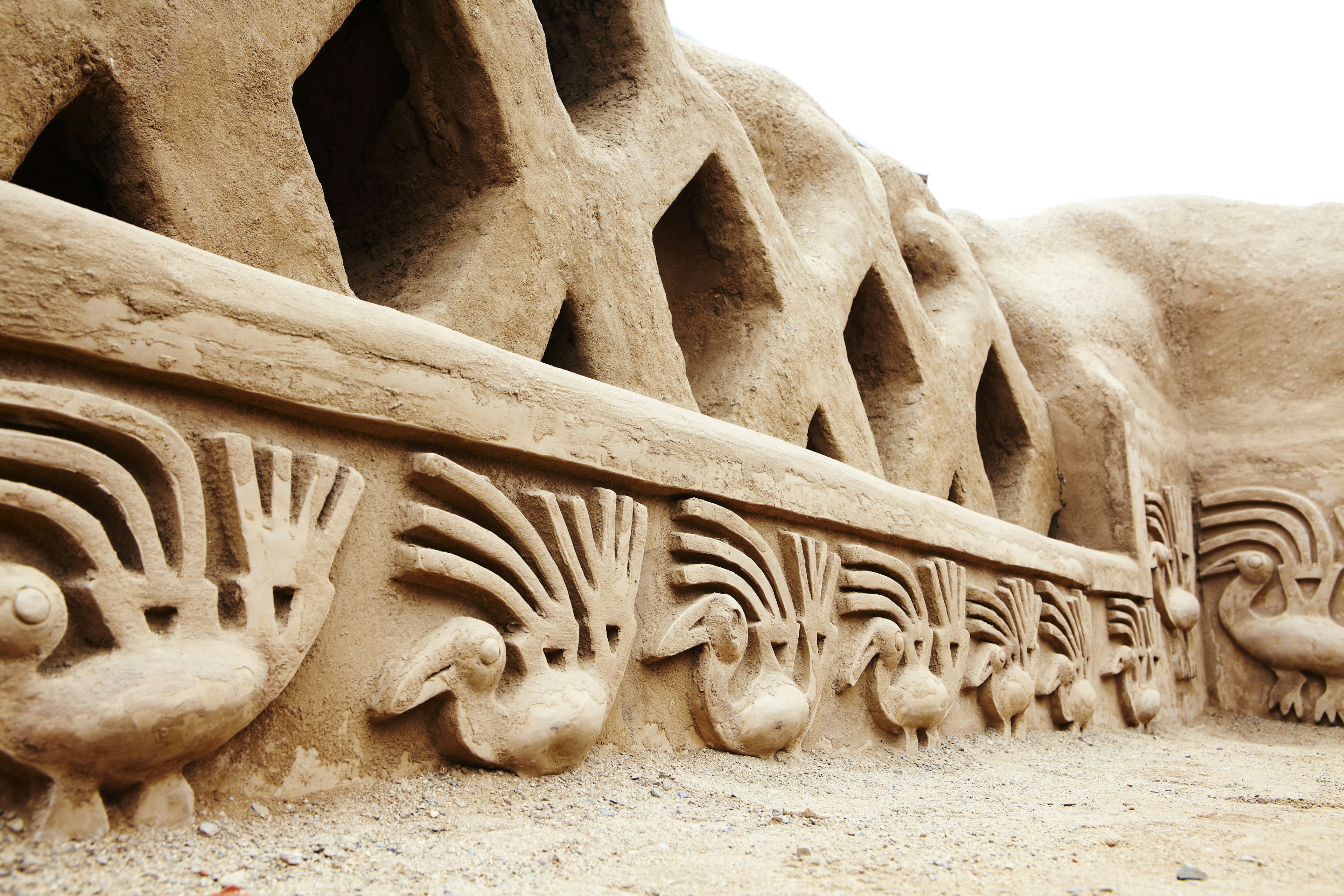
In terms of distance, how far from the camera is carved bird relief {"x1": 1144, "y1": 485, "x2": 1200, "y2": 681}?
11.6 feet

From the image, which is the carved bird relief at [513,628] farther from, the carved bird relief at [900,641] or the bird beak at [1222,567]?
the bird beak at [1222,567]

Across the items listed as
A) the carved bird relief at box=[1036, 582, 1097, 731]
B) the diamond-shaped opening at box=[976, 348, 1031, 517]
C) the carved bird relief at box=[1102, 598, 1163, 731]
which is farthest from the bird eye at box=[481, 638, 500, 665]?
the carved bird relief at box=[1102, 598, 1163, 731]

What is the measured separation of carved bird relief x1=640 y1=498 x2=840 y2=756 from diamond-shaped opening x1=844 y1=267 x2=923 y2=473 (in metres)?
0.93

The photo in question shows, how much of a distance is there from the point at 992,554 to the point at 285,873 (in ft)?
6.45

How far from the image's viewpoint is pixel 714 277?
2363mm

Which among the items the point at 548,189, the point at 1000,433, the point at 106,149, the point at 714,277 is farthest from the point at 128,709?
the point at 1000,433

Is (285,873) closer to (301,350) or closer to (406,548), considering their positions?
(406,548)

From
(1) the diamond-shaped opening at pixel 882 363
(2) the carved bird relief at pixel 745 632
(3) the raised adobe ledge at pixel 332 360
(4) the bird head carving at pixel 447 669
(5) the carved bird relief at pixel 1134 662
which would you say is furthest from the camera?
(5) the carved bird relief at pixel 1134 662

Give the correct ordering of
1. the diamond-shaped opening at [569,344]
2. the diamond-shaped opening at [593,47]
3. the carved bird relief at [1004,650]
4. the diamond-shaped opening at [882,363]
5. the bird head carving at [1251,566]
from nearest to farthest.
Answer: the diamond-shaped opening at [569,344] → the diamond-shaped opening at [593,47] → the carved bird relief at [1004,650] → the diamond-shaped opening at [882,363] → the bird head carving at [1251,566]

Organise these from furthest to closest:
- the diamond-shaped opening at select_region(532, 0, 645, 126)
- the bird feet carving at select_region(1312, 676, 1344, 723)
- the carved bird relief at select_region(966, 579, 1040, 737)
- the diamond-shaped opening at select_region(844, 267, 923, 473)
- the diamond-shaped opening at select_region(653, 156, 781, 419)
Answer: the bird feet carving at select_region(1312, 676, 1344, 723) → the diamond-shaped opening at select_region(844, 267, 923, 473) → the carved bird relief at select_region(966, 579, 1040, 737) → the diamond-shaped opening at select_region(653, 156, 781, 419) → the diamond-shaped opening at select_region(532, 0, 645, 126)

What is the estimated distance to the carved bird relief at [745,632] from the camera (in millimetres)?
1683

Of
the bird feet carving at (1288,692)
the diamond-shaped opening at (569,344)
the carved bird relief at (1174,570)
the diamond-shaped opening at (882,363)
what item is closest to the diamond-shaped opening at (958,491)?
the diamond-shaped opening at (882,363)

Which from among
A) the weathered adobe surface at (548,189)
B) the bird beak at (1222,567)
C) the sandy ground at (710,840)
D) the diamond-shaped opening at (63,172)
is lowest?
the sandy ground at (710,840)

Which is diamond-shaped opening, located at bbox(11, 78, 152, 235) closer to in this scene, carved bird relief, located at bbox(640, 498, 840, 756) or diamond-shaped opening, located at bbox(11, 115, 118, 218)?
diamond-shaped opening, located at bbox(11, 115, 118, 218)
